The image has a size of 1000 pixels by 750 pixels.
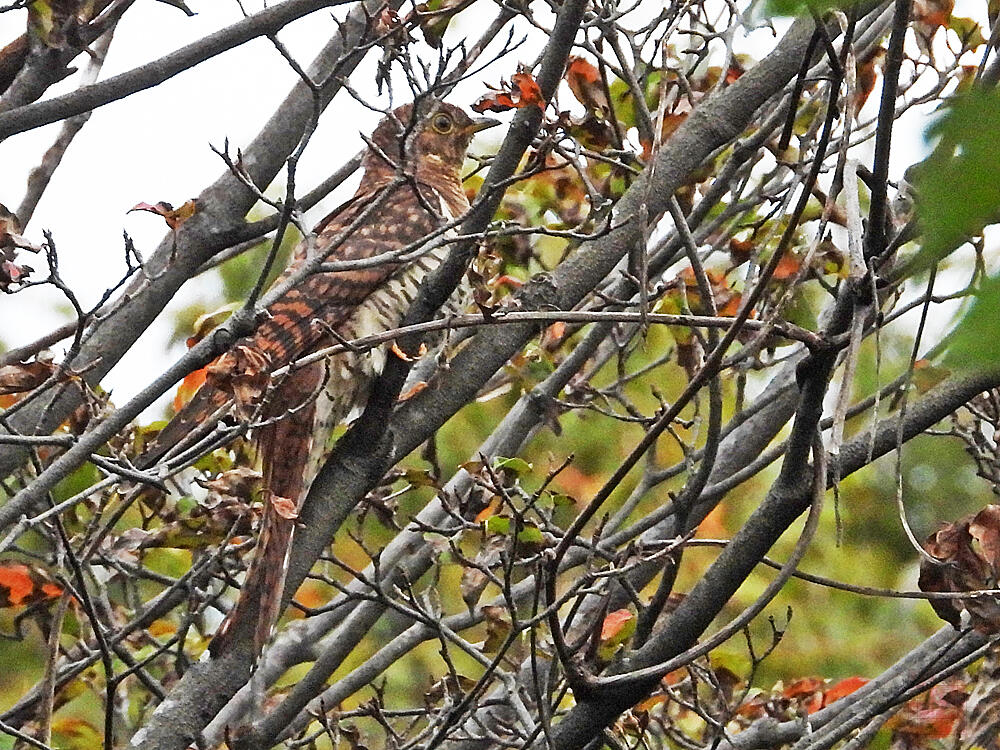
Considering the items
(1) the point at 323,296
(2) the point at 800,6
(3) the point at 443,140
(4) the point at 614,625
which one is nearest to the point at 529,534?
(4) the point at 614,625

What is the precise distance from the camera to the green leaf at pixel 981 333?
0.69 metres

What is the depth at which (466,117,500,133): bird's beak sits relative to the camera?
4.78m

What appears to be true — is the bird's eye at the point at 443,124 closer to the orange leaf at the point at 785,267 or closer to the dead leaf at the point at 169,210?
the orange leaf at the point at 785,267

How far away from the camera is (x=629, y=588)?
2846mm

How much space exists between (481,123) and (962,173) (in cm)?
432

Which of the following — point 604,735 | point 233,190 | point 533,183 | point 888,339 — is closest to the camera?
point 604,735

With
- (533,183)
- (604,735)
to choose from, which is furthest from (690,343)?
(604,735)

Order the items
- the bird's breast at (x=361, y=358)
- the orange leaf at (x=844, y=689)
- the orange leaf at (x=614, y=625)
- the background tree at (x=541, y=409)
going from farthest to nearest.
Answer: the bird's breast at (x=361, y=358) → the orange leaf at (x=844, y=689) → the orange leaf at (x=614, y=625) → the background tree at (x=541, y=409)

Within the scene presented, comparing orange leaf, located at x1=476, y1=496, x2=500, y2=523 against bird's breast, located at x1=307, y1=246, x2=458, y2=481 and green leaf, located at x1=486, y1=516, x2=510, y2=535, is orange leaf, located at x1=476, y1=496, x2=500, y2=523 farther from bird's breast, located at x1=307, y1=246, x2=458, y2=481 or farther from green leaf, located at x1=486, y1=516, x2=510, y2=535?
bird's breast, located at x1=307, y1=246, x2=458, y2=481

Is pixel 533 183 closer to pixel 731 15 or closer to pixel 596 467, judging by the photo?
pixel 731 15

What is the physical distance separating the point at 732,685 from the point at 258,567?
1265mm

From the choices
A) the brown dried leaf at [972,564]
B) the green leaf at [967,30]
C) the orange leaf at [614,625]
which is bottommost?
the brown dried leaf at [972,564]

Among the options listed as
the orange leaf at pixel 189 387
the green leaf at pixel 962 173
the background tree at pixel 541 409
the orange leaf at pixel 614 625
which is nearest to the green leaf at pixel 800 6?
the green leaf at pixel 962 173

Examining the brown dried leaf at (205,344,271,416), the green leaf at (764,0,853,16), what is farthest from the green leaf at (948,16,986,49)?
the green leaf at (764,0,853,16)
